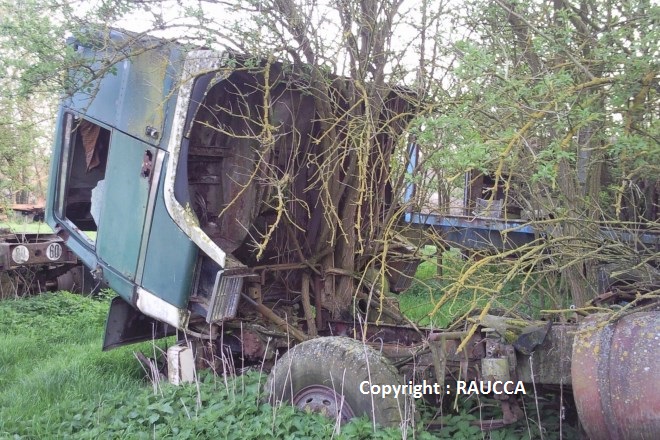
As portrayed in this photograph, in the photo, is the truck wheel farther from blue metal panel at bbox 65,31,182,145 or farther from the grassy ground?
blue metal panel at bbox 65,31,182,145

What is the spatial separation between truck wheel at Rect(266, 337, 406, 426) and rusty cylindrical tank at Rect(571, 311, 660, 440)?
97cm

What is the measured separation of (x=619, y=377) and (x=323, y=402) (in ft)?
5.28

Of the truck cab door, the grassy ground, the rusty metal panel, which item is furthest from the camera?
the truck cab door

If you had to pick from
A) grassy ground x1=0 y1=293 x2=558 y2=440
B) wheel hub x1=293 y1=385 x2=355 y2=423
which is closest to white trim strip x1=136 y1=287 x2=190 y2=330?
grassy ground x1=0 y1=293 x2=558 y2=440

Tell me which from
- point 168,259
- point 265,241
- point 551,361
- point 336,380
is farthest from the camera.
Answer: point 168,259

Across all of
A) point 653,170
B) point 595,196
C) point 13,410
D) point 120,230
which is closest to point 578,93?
point 653,170

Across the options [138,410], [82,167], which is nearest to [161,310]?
[138,410]

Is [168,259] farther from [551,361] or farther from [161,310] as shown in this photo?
[551,361]

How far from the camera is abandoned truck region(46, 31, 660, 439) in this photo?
11.1 ft

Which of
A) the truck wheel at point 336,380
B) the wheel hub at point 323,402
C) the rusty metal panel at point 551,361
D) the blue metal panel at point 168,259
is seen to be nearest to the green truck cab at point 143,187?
the blue metal panel at point 168,259

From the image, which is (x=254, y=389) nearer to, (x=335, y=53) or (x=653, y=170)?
(x=335, y=53)

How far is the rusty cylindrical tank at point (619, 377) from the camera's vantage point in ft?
8.44

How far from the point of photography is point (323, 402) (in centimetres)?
359

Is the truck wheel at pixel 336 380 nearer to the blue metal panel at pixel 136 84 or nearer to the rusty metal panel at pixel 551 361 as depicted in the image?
the rusty metal panel at pixel 551 361
